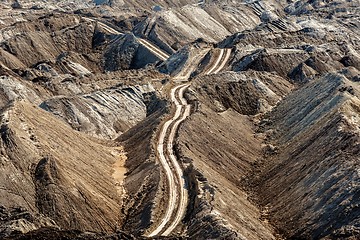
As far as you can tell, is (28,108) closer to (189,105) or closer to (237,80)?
(189,105)

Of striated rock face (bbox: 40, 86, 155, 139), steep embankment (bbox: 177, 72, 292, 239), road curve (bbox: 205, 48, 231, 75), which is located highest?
road curve (bbox: 205, 48, 231, 75)

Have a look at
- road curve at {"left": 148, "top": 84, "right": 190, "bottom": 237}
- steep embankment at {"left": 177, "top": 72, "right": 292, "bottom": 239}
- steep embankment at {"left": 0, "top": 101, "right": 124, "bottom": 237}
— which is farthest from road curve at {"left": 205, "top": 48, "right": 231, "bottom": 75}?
steep embankment at {"left": 0, "top": 101, "right": 124, "bottom": 237}

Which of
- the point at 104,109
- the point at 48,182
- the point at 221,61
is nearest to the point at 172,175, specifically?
the point at 48,182

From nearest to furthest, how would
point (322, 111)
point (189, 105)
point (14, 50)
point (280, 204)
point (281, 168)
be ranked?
point (280, 204) → point (281, 168) → point (322, 111) → point (189, 105) → point (14, 50)

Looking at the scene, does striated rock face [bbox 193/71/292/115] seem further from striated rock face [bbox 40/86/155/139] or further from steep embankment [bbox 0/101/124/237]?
steep embankment [bbox 0/101/124/237]

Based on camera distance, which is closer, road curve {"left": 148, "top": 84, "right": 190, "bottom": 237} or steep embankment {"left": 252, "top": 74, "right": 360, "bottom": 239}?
steep embankment {"left": 252, "top": 74, "right": 360, "bottom": 239}

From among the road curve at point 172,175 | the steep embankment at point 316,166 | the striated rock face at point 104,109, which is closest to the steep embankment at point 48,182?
the road curve at point 172,175

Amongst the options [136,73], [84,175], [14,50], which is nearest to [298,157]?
[84,175]

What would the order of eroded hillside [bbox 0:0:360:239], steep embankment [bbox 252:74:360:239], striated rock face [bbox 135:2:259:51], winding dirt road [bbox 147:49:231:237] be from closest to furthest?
steep embankment [bbox 252:74:360:239]
eroded hillside [bbox 0:0:360:239]
winding dirt road [bbox 147:49:231:237]
striated rock face [bbox 135:2:259:51]

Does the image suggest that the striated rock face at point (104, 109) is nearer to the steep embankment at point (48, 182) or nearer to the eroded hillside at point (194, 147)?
the eroded hillside at point (194, 147)
